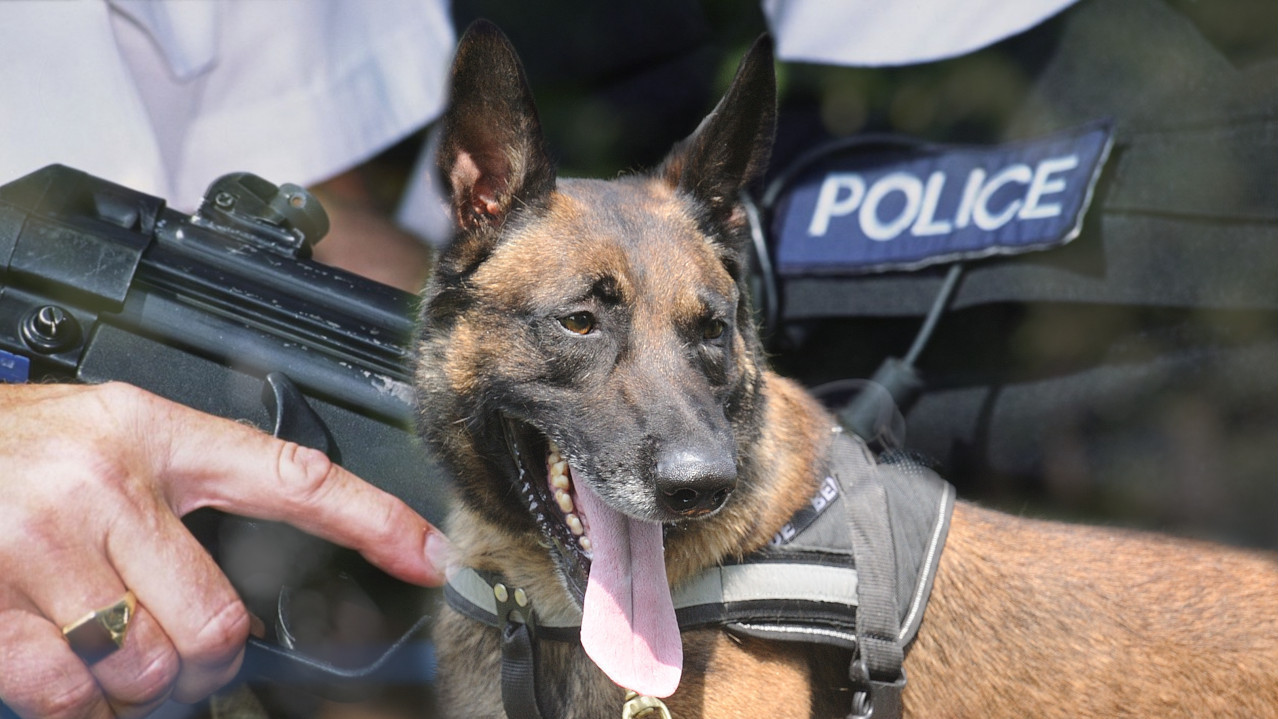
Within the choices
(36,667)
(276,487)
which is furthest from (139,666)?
(276,487)

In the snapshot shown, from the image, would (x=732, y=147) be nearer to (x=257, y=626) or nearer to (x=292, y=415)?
(x=292, y=415)

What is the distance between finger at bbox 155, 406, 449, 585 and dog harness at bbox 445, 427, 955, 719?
0.25m

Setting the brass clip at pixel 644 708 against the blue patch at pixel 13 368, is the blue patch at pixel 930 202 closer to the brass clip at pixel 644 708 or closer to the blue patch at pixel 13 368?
the brass clip at pixel 644 708

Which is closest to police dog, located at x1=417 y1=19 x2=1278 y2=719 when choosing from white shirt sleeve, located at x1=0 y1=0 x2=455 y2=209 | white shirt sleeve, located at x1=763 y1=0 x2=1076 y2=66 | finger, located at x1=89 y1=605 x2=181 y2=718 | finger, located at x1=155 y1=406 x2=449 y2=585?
finger, located at x1=155 y1=406 x2=449 y2=585

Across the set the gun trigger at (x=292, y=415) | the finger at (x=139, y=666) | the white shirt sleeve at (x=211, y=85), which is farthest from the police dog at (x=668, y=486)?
the white shirt sleeve at (x=211, y=85)

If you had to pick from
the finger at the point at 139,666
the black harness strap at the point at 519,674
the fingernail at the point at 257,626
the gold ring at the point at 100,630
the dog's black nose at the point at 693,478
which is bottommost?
the fingernail at the point at 257,626

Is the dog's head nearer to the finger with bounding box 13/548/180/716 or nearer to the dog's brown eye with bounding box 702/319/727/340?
the dog's brown eye with bounding box 702/319/727/340

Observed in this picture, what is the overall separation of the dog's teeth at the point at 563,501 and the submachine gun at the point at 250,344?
0.48 m

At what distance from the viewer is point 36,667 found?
2.11 m

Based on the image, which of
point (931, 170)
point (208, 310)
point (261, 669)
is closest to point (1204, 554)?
point (931, 170)

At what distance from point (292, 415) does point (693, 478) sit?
1.09m

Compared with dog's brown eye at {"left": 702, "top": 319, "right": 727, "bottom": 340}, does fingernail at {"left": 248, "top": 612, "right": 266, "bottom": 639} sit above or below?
below

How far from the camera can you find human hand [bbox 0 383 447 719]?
83.0 inches

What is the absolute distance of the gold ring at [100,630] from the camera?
2141 millimetres
